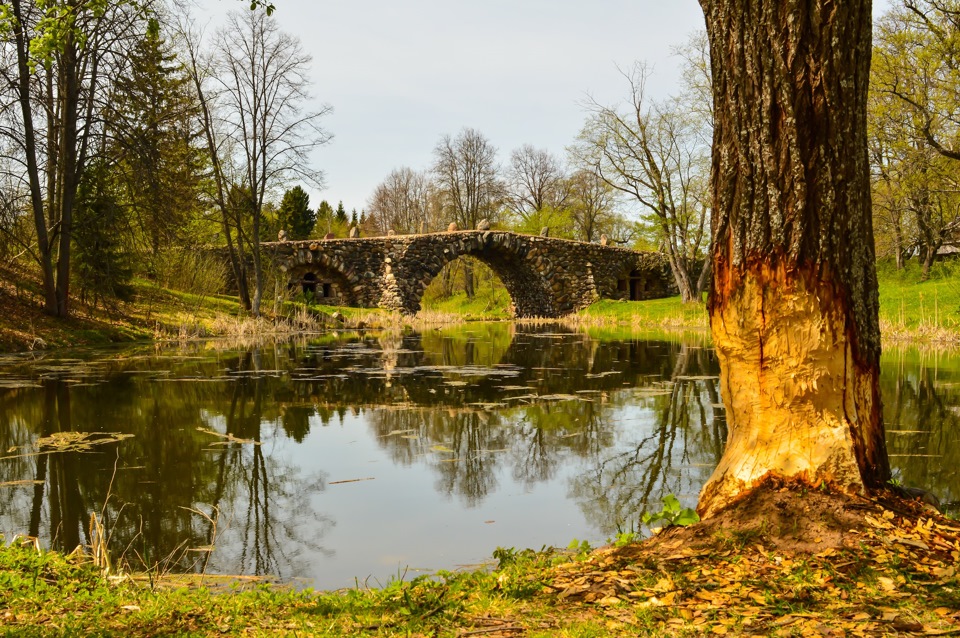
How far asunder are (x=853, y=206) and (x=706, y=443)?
297 cm

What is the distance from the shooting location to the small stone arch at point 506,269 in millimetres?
31469

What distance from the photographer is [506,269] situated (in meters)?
35.2

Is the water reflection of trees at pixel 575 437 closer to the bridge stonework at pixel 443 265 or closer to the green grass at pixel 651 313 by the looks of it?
the green grass at pixel 651 313

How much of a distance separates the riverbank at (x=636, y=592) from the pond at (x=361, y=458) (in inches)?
18.3

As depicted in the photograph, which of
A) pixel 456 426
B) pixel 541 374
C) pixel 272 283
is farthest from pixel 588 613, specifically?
pixel 272 283

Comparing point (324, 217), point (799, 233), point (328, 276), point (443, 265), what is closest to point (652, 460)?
point (799, 233)

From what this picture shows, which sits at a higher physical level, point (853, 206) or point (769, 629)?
point (853, 206)

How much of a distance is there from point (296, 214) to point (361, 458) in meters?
48.4

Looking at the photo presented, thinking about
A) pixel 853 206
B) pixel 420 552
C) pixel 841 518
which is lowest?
pixel 420 552

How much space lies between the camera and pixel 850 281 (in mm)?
3135

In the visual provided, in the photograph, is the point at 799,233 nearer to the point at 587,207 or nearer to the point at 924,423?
the point at 924,423

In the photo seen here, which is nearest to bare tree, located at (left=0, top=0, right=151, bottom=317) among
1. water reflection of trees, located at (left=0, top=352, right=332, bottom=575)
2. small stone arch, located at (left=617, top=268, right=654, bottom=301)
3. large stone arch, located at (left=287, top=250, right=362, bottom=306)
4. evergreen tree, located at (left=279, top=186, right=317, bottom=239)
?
water reflection of trees, located at (left=0, top=352, right=332, bottom=575)

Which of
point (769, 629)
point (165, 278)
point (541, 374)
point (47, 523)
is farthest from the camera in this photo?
→ point (165, 278)

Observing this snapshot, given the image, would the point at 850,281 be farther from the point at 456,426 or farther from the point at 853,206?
the point at 456,426
